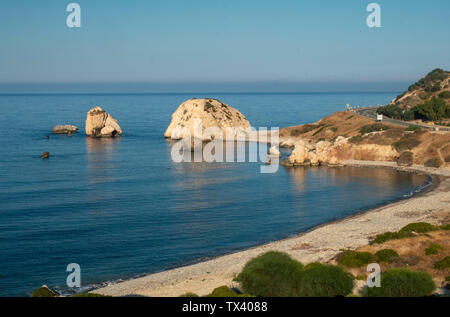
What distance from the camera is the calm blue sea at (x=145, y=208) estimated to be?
3557 cm

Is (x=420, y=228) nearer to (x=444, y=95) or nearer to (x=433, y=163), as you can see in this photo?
(x=433, y=163)

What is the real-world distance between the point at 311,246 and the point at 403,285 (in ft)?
47.2

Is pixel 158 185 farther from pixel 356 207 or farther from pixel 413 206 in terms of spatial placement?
pixel 413 206

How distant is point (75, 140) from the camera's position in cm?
11394

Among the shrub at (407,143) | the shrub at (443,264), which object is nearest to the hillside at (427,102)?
the shrub at (407,143)

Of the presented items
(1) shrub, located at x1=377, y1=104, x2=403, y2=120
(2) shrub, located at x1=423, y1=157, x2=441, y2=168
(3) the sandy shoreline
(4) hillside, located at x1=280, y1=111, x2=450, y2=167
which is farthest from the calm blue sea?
(1) shrub, located at x1=377, y1=104, x2=403, y2=120

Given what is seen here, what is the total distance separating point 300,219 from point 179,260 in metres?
15.1

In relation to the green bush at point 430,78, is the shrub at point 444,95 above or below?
below

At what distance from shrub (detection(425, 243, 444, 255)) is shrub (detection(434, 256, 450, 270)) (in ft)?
5.19

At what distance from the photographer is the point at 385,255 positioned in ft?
96.8

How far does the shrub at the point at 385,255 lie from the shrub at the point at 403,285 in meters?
6.55

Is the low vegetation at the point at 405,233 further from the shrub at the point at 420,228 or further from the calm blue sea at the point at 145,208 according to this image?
the calm blue sea at the point at 145,208

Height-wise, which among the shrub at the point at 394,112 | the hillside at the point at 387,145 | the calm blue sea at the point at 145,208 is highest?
the shrub at the point at 394,112

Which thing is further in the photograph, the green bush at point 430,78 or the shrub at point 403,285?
the green bush at point 430,78
